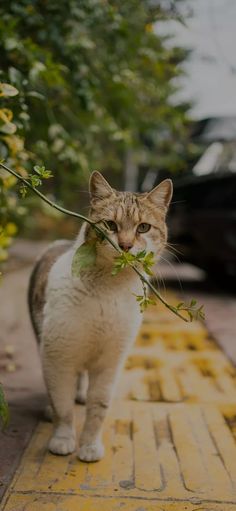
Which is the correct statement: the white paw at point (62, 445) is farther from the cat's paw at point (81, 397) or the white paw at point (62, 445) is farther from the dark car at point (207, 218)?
the dark car at point (207, 218)

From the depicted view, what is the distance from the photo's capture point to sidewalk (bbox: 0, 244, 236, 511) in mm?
1889

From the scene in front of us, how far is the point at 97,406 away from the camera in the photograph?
2.32m

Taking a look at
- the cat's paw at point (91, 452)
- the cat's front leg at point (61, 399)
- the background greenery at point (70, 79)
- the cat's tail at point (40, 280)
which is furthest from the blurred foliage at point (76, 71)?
the cat's paw at point (91, 452)

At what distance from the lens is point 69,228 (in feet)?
45.9

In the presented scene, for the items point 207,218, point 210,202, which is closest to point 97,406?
point 207,218

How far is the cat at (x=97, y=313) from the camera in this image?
6.96 ft

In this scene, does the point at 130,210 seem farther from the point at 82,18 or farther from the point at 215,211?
the point at 215,211

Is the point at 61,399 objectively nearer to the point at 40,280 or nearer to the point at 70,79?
the point at 40,280

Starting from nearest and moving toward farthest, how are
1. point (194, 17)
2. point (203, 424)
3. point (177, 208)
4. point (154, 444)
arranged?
1. point (154, 444)
2. point (203, 424)
3. point (194, 17)
4. point (177, 208)

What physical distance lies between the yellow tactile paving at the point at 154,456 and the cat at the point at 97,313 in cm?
15

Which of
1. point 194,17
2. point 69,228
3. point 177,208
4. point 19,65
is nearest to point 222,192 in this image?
point 177,208

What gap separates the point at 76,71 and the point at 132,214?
5.96ft

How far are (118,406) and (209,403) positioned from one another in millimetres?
452

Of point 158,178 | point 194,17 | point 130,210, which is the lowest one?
point 130,210
